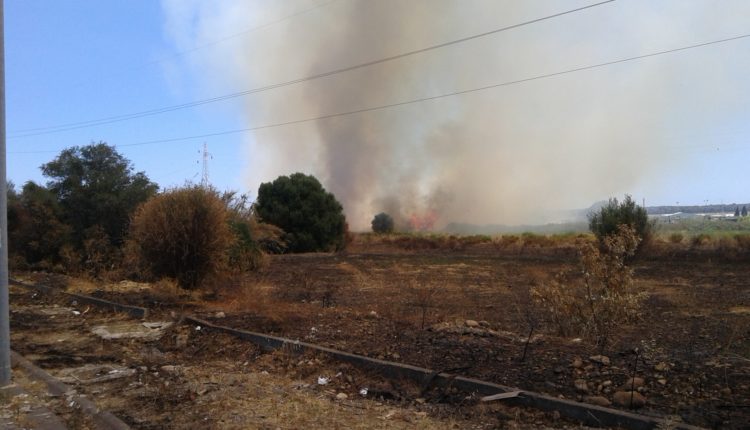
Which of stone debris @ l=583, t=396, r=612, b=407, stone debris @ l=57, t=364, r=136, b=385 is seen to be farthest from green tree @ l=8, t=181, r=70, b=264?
stone debris @ l=583, t=396, r=612, b=407

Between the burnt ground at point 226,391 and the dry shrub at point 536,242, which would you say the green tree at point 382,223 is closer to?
the dry shrub at point 536,242

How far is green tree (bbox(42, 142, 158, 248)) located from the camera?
2269 centimetres

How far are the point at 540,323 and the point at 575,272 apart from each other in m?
13.2

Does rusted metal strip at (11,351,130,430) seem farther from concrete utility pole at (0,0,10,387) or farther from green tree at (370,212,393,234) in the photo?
green tree at (370,212,393,234)

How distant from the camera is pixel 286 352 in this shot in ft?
25.3

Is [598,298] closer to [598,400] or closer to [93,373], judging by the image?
[598,400]

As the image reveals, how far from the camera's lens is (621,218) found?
1096 inches

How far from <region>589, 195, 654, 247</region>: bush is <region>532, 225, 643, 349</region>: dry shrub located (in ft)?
64.9

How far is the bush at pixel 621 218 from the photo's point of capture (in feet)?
91.1

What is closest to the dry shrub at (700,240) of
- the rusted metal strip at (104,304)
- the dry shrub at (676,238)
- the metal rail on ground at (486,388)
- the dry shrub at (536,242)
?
the dry shrub at (676,238)

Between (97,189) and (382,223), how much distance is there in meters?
50.4

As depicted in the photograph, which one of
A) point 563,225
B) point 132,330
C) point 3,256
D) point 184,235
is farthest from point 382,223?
point 3,256

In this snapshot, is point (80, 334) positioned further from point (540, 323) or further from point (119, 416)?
point (540, 323)

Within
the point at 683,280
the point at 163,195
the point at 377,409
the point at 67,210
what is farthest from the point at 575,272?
the point at 67,210
